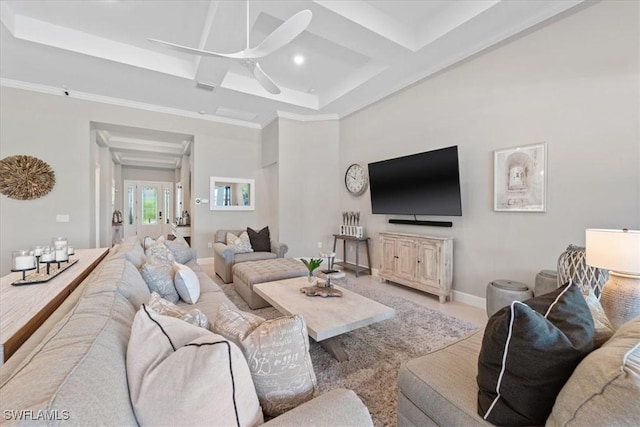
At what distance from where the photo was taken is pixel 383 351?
2262 millimetres

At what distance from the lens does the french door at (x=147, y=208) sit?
32.6ft

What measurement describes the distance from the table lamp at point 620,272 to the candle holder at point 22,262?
3.65m

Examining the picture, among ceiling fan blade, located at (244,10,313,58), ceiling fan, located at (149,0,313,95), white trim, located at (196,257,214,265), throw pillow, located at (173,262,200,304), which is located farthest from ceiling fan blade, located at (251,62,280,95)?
white trim, located at (196,257,214,265)

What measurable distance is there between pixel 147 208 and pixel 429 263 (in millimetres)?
10436

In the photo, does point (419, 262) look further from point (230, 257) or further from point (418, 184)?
point (230, 257)

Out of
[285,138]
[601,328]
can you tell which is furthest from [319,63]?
[601,328]

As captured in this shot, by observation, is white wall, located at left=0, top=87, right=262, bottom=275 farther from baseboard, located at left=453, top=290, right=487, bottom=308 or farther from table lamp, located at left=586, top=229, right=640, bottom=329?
table lamp, located at left=586, top=229, right=640, bottom=329

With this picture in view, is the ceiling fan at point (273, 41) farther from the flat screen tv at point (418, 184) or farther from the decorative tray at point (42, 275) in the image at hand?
the flat screen tv at point (418, 184)

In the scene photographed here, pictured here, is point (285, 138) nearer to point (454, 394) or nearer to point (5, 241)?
point (5, 241)

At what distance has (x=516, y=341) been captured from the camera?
87 cm

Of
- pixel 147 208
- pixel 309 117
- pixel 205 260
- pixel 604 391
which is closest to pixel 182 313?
pixel 604 391

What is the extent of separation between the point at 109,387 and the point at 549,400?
→ 1.27 meters

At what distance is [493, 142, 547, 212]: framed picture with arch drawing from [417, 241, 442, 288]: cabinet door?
0.87 m

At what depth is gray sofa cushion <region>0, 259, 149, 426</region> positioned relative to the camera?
567 mm
